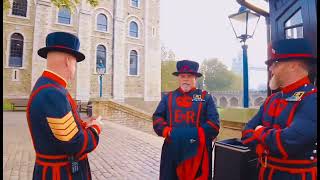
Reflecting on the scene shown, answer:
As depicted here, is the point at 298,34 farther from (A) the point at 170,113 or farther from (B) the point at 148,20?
(B) the point at 148,20

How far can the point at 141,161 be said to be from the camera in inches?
264

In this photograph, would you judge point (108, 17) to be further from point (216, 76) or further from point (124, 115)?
point (216, 76)

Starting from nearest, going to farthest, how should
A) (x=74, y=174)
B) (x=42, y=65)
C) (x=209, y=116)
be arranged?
(x=74, y=174)
(x=209, y=116)
(x=42, y=65)

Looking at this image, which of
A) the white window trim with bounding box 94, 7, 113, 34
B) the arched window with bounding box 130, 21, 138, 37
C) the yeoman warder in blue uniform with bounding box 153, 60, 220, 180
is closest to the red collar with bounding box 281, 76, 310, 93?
the yeoman warder in blue uniform with bounding box 153, 60, 220, 180

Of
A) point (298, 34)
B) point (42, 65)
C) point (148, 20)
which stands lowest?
point (298, 34)

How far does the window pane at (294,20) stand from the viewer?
3.11 m

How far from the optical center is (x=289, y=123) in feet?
7.43

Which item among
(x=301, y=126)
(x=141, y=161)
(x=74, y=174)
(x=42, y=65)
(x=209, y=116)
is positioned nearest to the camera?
(x=301, y=126)

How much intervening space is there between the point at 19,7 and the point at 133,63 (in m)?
12.8

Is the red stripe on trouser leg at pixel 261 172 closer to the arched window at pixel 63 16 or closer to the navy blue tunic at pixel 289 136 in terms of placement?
the navy blue tunic at pixel 289 136

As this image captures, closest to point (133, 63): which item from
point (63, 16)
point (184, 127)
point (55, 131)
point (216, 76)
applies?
point (63, 16)

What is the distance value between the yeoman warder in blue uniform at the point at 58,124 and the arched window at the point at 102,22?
27.7 meters

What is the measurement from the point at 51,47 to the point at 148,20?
101ft

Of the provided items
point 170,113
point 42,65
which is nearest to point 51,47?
point 170,113
